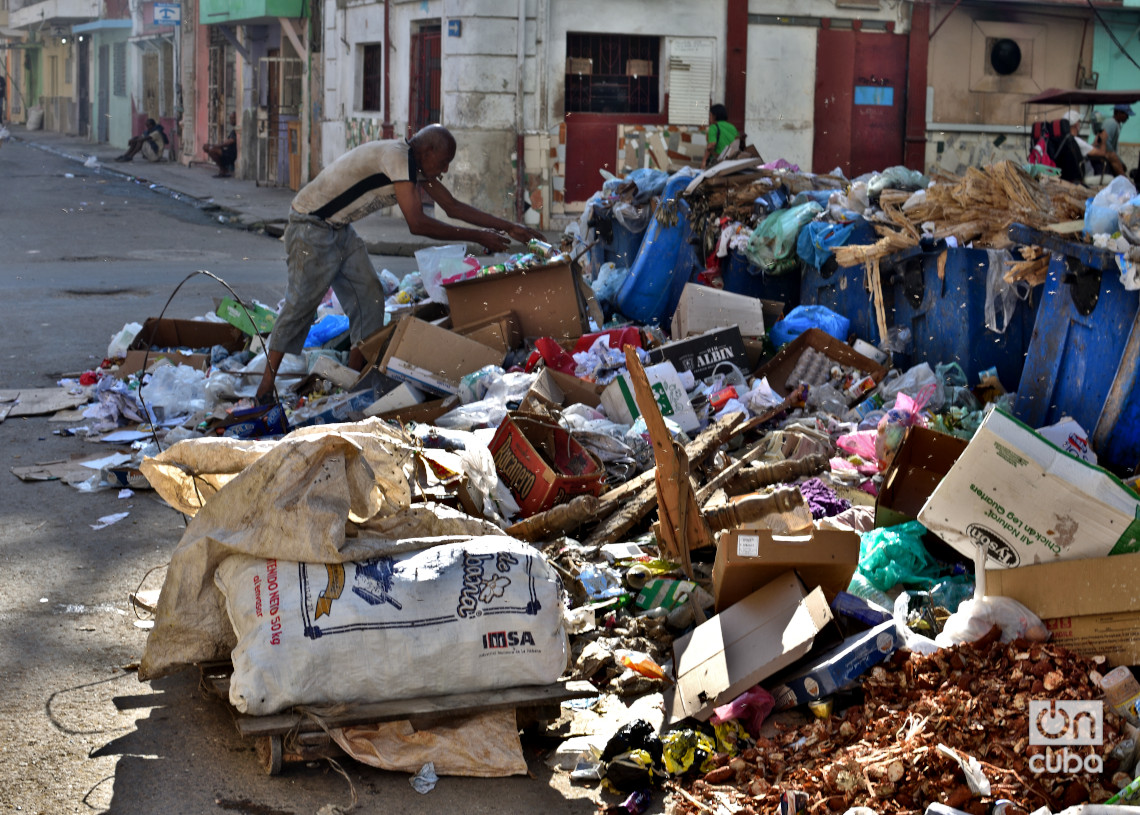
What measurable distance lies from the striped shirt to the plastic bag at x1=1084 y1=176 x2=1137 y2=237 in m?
3.47

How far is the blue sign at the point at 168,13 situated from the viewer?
1171 inches

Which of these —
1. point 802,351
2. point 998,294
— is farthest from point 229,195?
point 998,294

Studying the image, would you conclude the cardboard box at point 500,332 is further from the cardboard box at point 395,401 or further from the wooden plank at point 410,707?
the wooden plank at point 410,707

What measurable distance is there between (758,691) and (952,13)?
1725cm

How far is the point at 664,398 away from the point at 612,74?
11651 millimetres

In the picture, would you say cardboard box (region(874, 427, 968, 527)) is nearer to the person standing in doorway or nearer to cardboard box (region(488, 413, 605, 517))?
cardboard box (region(488, 413, 605, 517))

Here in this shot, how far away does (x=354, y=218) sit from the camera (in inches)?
272

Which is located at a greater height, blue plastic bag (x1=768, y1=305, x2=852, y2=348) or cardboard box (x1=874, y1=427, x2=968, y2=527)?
blue plastic bag (x1=768, y1=305, x2=852, y2=348)

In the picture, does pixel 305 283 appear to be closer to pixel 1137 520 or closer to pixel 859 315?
pixel 859 315

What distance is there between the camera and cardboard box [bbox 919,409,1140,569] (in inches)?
129

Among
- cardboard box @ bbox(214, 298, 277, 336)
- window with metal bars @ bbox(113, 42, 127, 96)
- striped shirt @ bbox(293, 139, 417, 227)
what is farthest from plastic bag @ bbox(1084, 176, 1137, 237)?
window with metal bars @ bbox(113, 42, 127, 96)

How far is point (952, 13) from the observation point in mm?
18266

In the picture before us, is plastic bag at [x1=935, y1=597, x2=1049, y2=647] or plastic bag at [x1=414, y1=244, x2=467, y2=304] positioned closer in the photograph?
plastic bag at [x1=935, y1=597, x2=1049, y2=647]

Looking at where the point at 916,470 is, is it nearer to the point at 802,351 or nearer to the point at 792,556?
the point at 792,556
